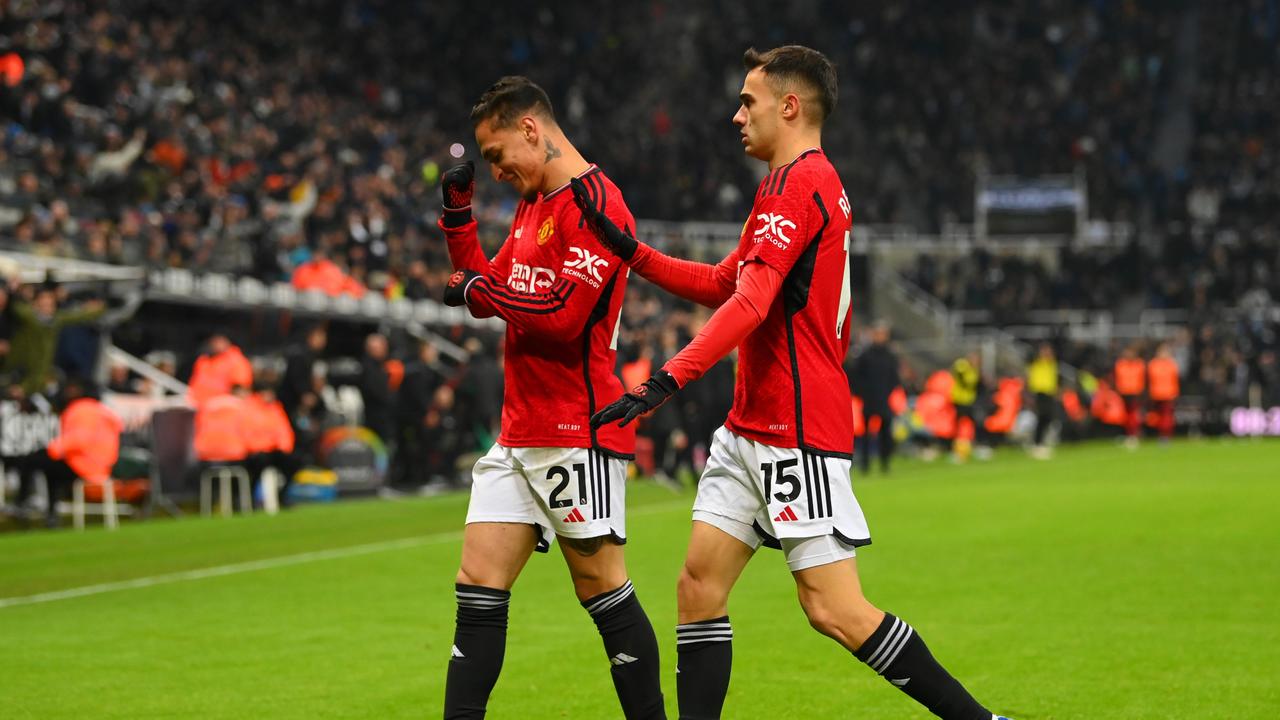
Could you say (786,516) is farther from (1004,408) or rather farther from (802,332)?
(1004,408)

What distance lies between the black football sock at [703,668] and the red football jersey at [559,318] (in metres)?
0.73

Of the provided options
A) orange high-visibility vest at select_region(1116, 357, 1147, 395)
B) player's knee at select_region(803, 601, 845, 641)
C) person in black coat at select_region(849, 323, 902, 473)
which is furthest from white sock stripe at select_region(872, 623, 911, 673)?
orange high-visibility vest at select_region(1116, 357, 1147, 395)

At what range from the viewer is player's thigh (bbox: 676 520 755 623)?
553 centimetres

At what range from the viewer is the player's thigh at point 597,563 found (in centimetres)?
591

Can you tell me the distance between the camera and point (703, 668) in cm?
551

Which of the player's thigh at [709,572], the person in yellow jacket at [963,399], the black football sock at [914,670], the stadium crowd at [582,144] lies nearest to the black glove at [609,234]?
the player's thigh at [709,572]

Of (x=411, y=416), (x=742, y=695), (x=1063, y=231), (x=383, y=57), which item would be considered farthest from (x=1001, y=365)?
(x=742, y=695)

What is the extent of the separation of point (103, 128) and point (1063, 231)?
79.7ft

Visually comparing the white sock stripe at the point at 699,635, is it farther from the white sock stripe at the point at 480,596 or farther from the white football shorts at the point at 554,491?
the white sock stripe at the point at 480,596

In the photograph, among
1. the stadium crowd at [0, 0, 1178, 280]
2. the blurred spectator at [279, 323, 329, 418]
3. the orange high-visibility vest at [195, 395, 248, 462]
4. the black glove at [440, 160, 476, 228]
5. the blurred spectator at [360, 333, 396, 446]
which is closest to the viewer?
the black glove at [440, 160, 476, 228]

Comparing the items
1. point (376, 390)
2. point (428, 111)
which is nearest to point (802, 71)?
point (376, 390)

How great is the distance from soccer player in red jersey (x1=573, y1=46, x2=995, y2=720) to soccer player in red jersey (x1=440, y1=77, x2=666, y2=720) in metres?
0.23

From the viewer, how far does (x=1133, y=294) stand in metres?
43.2

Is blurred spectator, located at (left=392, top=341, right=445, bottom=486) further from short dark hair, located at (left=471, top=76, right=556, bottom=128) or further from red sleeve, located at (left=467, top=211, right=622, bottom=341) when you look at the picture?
red sleeve, located at (left=467, top=211, right=622, bottom=341)
